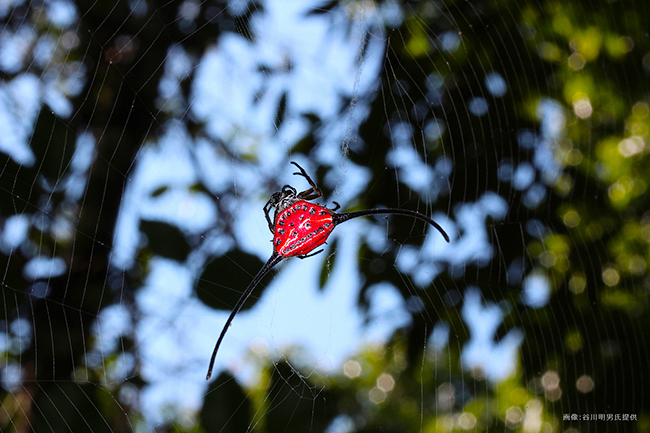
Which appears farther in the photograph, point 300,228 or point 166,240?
point 166,240

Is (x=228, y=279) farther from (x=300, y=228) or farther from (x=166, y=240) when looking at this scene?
(x=300, y=228)

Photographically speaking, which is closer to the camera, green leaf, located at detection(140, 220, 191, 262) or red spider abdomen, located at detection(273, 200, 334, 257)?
red spider abdomen, located at detection(273, 200, 334, 257)

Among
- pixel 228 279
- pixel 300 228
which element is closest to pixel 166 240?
pixel 228 279

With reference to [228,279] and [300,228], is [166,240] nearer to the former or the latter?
[228,279]

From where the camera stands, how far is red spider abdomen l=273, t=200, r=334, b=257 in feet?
3.05

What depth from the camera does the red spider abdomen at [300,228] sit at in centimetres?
93

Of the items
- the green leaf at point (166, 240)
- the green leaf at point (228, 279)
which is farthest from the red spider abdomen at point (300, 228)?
the green leaf at point (166, 240)

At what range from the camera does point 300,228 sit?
3.08 ft

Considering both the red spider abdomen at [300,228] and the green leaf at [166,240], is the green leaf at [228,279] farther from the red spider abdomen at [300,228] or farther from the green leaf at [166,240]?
the red spider abdomen at [300,228]

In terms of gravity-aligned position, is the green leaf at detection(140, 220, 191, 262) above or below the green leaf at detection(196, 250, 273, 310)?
above

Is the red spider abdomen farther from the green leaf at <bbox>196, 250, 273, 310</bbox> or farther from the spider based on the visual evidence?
the green leaf at <bbox>196, 250, 273, 310</bbox>

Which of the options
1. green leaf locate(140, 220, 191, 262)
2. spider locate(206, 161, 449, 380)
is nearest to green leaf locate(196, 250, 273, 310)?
green leaf locate(140, 220, 191, 262)

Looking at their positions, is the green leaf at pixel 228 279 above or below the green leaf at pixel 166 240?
below

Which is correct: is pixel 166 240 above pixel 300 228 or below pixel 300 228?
above
